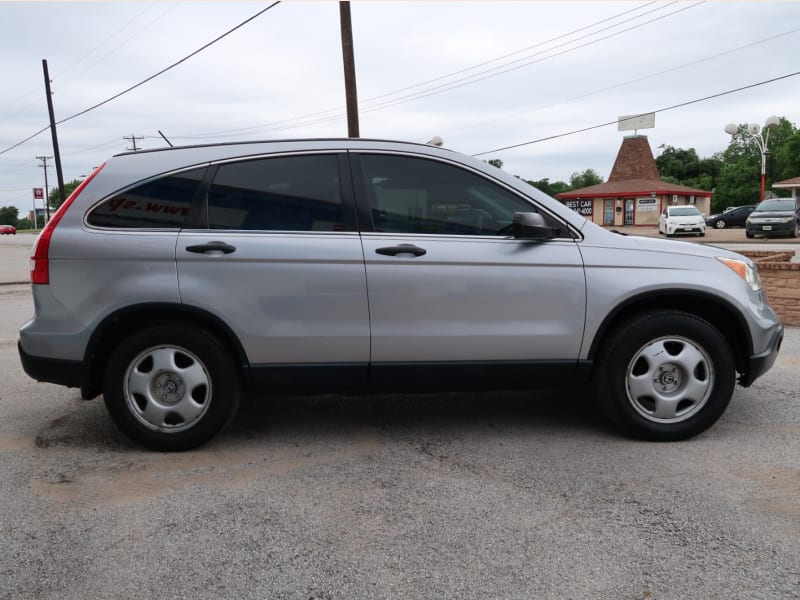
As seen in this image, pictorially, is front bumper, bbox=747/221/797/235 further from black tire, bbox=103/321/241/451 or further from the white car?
black tire, bbox=103/321/241/451

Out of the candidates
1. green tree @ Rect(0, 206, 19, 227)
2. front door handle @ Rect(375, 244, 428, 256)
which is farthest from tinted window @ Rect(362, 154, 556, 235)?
green tree @ Rect(0, 206, 19, 227)

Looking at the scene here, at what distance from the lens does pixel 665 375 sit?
383 cm

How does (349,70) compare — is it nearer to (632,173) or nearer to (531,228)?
(531,228)

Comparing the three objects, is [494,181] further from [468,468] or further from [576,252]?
[468,468]

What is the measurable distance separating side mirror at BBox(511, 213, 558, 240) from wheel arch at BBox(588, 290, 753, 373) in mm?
577

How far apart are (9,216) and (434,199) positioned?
176 meters

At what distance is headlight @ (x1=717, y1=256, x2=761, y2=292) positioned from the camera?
3947 mm

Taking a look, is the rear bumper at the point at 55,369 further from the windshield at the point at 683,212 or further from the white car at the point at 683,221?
the windshield at the point at 683,212

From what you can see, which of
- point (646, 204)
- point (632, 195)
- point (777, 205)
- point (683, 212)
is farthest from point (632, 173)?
point (777, 205)

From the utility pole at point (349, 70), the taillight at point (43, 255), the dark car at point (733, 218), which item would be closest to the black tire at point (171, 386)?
the taillight at point (43, 255)

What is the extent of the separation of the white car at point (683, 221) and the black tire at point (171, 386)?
28.0 m

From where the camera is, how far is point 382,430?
422cm

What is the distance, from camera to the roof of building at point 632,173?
50722mm

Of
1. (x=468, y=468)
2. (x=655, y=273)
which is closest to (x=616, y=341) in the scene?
(x=655, y=273)
